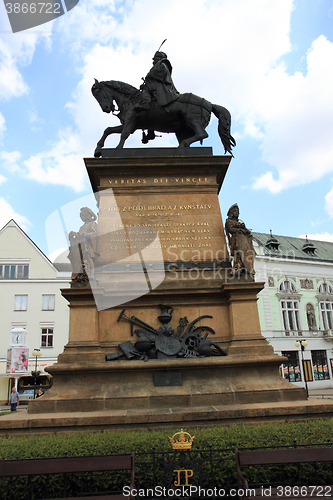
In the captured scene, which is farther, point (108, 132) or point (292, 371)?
point (292, 371)

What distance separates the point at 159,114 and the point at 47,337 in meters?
34.9

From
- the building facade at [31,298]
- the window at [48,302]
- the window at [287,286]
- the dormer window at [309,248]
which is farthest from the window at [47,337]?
the dormer window at [309,248]

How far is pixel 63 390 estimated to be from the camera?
29.5 ft

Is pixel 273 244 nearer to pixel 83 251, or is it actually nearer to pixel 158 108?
pixel 158 108

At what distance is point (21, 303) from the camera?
1725 inches

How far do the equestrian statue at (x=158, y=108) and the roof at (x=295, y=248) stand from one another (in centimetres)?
3566

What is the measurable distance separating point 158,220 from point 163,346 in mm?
3604

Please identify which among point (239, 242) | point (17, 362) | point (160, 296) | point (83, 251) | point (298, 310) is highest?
point (298, 310)

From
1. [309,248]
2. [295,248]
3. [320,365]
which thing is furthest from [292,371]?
[309,248]

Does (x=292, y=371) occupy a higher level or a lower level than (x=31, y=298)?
lower

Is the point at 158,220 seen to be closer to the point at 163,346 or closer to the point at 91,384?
the point at 163,346

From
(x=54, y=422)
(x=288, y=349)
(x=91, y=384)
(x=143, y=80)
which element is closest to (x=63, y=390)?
(x=91, y=384)

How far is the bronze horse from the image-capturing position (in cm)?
1288

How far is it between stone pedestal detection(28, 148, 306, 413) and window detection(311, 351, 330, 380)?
3667 centimetres
